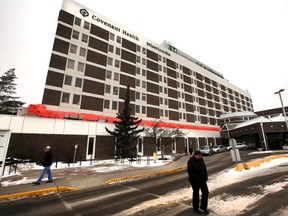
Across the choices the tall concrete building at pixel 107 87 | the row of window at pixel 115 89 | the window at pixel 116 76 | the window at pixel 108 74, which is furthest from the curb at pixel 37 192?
the window at pixel 116 76

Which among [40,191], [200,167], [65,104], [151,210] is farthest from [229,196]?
[65,104]

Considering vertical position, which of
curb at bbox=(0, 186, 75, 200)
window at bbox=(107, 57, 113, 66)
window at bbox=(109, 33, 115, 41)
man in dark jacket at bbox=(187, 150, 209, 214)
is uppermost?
window at bbox=(109, 33, 115, 41)

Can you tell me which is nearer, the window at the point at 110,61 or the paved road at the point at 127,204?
the paved road at the point at 127,204

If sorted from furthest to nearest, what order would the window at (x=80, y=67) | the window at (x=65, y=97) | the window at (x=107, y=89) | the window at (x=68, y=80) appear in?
the window at (x=107, y=89) → the window at (x=80, y=67) → the window at (x=68, y=80) → the window at (x=65, y=97)

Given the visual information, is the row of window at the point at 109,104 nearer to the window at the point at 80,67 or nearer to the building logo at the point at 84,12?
the window at the point at 80,67

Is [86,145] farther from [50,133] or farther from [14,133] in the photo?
[14,133]

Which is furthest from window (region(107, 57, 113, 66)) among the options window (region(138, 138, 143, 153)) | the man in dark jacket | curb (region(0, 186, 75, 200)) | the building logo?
the man in dark jacket

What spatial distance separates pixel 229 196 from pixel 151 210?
10.2ft

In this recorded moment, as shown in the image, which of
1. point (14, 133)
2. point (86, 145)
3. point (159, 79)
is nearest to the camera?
point (14, 133)

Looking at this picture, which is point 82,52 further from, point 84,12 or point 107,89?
point 84,12

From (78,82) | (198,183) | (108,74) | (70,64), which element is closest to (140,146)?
(108,74)

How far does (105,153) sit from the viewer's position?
23.4 m

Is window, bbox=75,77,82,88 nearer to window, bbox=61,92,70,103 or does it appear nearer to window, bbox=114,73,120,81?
window, bbox=61,92,70,103

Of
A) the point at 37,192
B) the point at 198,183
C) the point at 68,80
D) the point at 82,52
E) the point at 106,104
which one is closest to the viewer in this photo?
the point at 198,183
